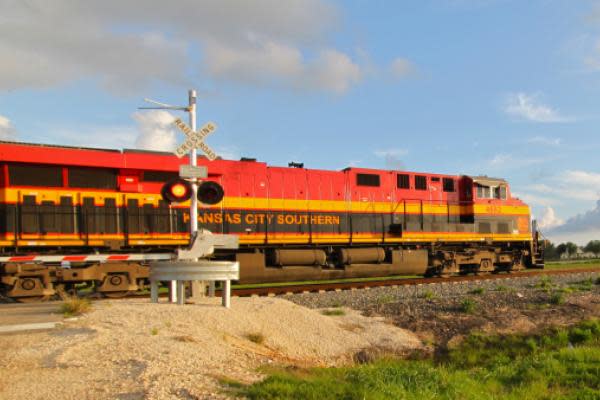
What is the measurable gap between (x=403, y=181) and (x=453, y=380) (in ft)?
48.0

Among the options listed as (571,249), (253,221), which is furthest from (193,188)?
(571,249)

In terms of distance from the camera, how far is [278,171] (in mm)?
17203

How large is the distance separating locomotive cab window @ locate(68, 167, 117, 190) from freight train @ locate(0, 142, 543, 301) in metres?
0.03

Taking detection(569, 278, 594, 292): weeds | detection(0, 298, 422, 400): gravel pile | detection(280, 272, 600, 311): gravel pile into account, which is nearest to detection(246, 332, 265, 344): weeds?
detection(0, 298, 422, 400): gravel pile

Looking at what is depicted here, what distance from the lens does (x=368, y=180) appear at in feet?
62.4

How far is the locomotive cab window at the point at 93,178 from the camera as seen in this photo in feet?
44.5

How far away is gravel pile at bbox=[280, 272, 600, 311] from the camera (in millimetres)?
12000

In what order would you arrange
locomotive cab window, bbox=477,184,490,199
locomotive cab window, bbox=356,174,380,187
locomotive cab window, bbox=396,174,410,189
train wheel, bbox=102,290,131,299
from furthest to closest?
1. locomotive cab window, bbox=477,184,490,199
2. locomotive cab window, bbox=396,174,410,189
3. locomotive cab window, bbox=356,174,380,187
4. train wheel, bbox=102,290,131,299

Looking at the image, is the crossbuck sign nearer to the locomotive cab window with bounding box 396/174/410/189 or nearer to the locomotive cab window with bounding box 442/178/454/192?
the locomotive cab window with bounding box 396/174/410/189

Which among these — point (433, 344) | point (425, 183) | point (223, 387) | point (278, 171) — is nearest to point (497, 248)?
point (425, 183)

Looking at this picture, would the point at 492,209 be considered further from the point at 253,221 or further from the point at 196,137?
the point at 196,137

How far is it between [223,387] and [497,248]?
1916 centimetres

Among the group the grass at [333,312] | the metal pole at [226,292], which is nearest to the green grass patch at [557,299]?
the grass at [333,312]

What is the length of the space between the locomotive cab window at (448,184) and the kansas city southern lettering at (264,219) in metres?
5.71
